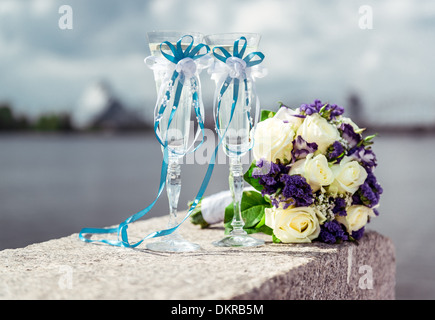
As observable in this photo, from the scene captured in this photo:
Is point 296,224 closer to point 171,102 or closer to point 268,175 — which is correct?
point 268,175

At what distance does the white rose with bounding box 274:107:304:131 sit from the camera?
241cm

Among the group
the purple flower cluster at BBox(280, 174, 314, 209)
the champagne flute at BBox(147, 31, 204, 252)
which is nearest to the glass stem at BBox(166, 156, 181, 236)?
the champagne flute at BBox(147, 31, 204, 252)

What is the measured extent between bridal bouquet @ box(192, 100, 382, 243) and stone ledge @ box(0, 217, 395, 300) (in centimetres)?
9

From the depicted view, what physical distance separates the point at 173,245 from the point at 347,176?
79 centimetres

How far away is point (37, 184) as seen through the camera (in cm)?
1645

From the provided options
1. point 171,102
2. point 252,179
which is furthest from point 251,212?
point 171,102

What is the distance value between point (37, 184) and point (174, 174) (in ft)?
49.8

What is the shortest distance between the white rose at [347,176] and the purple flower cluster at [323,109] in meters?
0.23

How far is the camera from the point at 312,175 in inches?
89.2

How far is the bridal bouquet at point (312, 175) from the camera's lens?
2.28m

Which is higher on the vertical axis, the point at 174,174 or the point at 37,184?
the point at 174,174

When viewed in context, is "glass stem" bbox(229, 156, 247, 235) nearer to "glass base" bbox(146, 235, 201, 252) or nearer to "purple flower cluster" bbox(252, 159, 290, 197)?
"purple flower cluster" bbox(252, 159, 290, 197)
